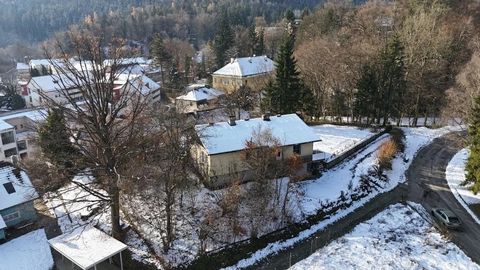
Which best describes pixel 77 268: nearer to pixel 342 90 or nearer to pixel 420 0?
pixel 342 90

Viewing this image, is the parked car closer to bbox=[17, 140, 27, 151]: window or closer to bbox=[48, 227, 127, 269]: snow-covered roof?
bbox=[48, 227, 127, 269]: snow-covered roof

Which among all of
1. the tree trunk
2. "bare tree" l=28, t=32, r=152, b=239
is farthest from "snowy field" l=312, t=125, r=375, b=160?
the tree trunk

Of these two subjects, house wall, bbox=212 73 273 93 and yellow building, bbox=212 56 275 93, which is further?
yellow building, bbox=212 56 275 93

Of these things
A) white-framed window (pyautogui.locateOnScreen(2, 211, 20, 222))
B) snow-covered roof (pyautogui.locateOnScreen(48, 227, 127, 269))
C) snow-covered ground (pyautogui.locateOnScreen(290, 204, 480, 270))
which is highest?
snow-covered roof (pyautogui.locateOnScreen(48, 227, 127, 269))

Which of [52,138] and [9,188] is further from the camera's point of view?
[52,138]

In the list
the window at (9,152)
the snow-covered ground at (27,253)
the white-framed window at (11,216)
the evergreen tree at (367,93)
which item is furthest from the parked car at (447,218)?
the window at (9,152)

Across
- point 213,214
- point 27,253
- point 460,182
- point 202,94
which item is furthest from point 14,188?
point 460,182

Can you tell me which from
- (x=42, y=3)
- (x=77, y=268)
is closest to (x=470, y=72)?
(x=77, y=268)

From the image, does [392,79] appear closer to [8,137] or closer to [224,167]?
[224,167]

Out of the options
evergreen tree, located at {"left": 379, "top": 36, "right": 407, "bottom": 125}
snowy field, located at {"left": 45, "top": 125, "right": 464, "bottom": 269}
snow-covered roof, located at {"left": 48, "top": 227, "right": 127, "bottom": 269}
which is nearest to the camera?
snow-covered roof, located at {"left": 48, "top": 227, "right": 127, "bottom": 269}
